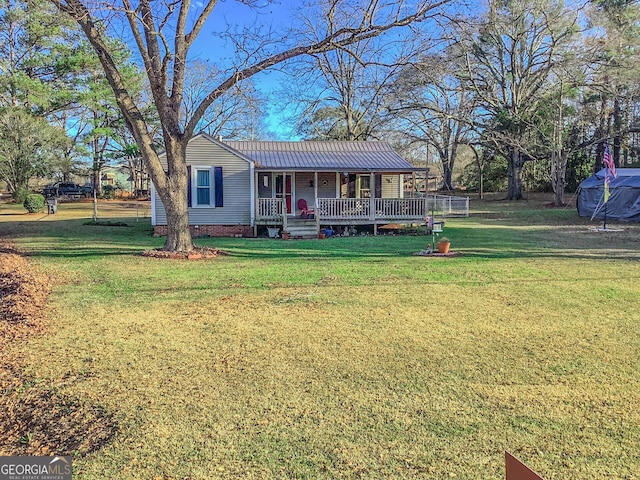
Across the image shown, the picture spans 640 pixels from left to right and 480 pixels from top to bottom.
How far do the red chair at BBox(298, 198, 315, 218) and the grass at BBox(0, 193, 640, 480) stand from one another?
9.18m

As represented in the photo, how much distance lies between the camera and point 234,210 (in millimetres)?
17672

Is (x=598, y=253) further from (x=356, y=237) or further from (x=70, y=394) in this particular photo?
(x=70, y=394)

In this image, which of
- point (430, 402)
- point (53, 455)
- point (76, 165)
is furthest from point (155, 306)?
point (76, 165)

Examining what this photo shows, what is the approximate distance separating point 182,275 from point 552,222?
56.9ft

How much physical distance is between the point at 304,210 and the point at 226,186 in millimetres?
3098

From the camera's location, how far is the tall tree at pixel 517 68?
88.9ft

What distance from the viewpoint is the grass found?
3049 millimetres

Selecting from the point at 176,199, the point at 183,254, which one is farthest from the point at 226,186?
the point at 183,254

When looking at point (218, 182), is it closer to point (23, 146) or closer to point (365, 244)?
point (365, 244)

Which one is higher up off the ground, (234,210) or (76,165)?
(76,165)

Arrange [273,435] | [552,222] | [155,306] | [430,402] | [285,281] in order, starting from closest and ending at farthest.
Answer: [273,435], [430,402], [155,306], [285,281], [552,222]

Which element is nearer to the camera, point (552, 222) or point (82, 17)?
point (82, 17)

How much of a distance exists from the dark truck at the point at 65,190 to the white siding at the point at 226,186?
26.8 m

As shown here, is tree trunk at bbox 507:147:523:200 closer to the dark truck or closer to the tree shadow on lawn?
the tree shadow on lawn
